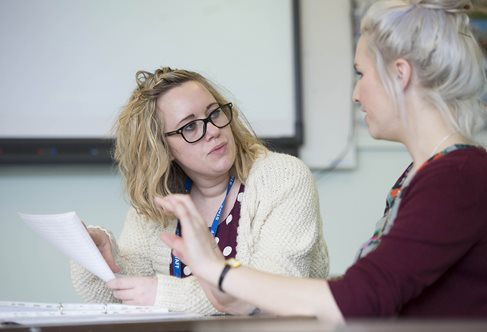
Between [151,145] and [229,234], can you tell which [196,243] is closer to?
[229,234]

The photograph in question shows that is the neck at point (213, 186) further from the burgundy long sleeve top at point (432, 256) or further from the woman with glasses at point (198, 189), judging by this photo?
the burgundy long sleeve top at point (432, 256)

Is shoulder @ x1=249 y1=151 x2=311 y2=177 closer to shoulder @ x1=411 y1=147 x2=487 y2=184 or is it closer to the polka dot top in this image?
the polka dot top

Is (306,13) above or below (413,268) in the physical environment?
above

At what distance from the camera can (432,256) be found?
1197 millimetres

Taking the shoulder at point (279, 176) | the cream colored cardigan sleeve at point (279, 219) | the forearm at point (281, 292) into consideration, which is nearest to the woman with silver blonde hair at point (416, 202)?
the forearm at point (281, 292)

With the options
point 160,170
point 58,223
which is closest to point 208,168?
point 160,170

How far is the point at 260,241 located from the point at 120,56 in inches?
61.2

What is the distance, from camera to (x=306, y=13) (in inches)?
129

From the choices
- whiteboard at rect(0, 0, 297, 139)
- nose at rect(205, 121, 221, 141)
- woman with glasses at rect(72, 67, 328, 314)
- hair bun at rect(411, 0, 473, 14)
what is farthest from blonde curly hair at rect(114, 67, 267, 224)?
whiteboard at rect(0, 0, 297, 139)

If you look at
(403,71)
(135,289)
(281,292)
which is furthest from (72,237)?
(403,71)

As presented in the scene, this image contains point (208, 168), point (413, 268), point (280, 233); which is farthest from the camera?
point (208, 168)

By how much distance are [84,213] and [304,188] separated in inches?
58.5

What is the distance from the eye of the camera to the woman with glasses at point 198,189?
190cm

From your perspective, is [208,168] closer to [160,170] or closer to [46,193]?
[160,170]
